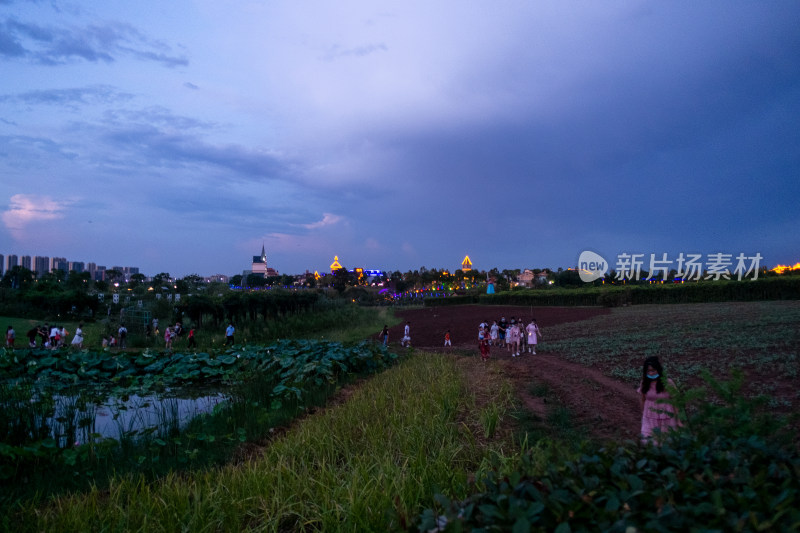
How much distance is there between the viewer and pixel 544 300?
205 ft

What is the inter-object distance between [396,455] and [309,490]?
5.63 ft

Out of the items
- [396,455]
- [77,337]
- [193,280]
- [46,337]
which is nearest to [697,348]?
[396,455]

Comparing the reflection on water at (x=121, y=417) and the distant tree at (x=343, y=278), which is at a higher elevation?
the distant tree at (x=343, y=278)

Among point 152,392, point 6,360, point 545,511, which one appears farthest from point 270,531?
point 6,360

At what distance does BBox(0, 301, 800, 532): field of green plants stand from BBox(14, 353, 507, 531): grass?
0.09 ft

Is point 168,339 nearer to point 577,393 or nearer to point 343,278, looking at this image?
point 577,393

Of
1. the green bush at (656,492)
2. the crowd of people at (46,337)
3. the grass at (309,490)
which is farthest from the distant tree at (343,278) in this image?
the green bush at (656,492)

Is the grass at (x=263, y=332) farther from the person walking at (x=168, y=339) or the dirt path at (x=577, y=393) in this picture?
the dirt path at (x=577, y=393)

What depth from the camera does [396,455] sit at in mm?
6508

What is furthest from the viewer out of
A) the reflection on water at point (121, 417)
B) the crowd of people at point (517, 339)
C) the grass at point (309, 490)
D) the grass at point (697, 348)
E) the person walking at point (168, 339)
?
the person walking at point (168, 339)

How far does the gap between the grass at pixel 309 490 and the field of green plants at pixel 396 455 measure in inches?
1.1

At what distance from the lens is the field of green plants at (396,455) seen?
7.48 feet

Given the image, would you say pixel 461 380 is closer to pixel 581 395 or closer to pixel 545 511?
pixel 581 395

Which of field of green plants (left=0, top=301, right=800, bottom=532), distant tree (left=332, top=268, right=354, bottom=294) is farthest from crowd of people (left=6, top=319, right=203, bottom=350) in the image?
distant tree (left=332, top=268, right=354, bottom=294)
